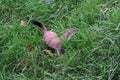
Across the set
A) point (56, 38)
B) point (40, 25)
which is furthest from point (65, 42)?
point (40, 25)

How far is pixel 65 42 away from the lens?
3.05 meters

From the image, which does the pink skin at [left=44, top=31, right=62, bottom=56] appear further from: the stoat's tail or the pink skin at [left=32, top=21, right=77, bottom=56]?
the stoat's tail

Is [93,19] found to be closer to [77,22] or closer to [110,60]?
[77,22]

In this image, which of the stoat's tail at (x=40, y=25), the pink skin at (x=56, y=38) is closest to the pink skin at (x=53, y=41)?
the pink skin at (x=56, y=38)

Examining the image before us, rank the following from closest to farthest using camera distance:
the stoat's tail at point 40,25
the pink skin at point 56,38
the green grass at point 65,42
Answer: the green grass at point 65,42, the pink skin at point 56,38, the stoat's tail at point 40,25

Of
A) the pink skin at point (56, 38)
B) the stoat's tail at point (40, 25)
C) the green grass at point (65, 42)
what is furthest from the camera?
the stoat's tail at point (40, 25)

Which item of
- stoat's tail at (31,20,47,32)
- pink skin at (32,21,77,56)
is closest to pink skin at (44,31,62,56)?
pink skin at (32,21,77,56)

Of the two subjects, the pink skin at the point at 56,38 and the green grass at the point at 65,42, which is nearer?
the green grass at the point at 65,42

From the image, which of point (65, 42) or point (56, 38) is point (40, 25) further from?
point (65, 42)

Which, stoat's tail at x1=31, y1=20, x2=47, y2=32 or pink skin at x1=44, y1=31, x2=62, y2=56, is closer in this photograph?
pink skin at x1=44, y1=31, x2=62, y2=56

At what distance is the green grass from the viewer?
9.47ft

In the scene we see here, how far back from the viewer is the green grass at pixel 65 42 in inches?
114

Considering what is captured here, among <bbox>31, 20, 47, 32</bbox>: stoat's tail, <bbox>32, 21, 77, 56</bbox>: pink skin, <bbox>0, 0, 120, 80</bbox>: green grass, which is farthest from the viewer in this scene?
<bbox>31, 20, 47, 32</bbox>: stoat's tail

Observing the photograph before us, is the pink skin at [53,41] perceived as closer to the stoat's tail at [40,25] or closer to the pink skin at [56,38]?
the pink skin at [56,38]
